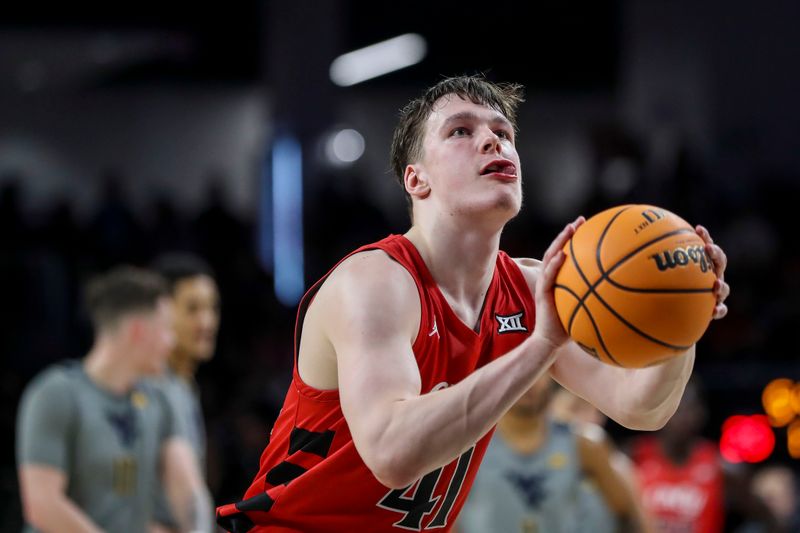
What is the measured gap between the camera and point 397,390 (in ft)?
8.46

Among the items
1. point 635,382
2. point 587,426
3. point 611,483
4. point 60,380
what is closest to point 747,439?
point 587,426

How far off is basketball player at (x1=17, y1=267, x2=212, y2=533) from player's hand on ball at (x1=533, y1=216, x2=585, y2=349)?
9.59 feet

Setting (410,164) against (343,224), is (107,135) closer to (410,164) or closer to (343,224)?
(343,224)

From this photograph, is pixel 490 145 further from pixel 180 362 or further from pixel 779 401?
pixel 779 401

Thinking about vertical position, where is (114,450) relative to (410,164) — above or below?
below

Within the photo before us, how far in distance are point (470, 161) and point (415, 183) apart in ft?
0.91

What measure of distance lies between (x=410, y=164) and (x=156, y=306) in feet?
8.54

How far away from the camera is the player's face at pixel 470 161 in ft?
9.72

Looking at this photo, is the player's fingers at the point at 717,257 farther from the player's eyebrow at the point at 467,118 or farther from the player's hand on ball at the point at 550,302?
the player's eyebrow at the point at 467,118

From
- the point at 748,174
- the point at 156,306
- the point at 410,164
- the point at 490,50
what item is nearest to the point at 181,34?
the point at 490,50

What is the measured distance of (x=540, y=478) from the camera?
230 inches

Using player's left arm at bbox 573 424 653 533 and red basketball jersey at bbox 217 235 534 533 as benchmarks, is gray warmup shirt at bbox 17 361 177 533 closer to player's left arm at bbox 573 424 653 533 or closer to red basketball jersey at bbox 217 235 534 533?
red basketball jersey at bbox 217 235 534 533

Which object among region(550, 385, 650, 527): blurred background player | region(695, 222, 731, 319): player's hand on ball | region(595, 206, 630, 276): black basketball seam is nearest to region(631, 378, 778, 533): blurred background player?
region(550, 385, 650, 527): blurred background player

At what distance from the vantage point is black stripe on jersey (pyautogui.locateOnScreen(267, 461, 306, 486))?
3.12m
